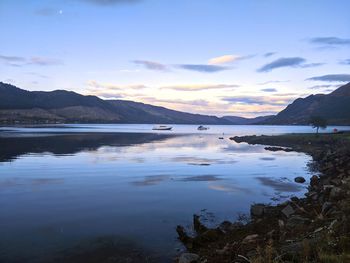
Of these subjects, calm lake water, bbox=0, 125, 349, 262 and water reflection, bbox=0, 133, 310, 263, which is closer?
calm lake water, bbox=0, 125, 349, 262

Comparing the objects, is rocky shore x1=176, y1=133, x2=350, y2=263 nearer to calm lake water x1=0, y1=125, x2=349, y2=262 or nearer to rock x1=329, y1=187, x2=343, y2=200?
rock x1=329, y1=187, x2=343, y2=200

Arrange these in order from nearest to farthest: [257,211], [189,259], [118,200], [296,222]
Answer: [189,259], [296,222], [257,211], [118,200]

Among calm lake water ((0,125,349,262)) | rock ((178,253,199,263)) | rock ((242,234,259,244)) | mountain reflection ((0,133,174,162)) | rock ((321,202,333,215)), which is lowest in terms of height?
calm lake water ((0,125,349,262))

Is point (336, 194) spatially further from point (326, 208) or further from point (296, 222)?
point (296, 222)

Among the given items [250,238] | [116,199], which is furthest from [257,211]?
[116,199]

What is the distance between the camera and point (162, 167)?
48.2 m

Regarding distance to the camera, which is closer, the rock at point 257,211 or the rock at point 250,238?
the rock at point 250,238

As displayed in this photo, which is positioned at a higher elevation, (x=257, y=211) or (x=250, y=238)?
(x=250, y=238)

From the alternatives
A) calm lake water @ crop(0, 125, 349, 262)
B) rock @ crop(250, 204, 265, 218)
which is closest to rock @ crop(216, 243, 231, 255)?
calm lake water @ crop(0, 125, 349, 262)

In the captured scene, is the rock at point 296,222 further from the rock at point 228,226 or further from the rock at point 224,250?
the rock at point 224,250

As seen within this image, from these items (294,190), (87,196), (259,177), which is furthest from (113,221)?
(259,177)

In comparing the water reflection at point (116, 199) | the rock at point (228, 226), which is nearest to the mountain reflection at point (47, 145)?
the water reflection at point (116, 199)

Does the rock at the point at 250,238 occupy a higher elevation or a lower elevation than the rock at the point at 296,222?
lower

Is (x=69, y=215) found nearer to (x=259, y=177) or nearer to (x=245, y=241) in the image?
(x=245, y=241)
